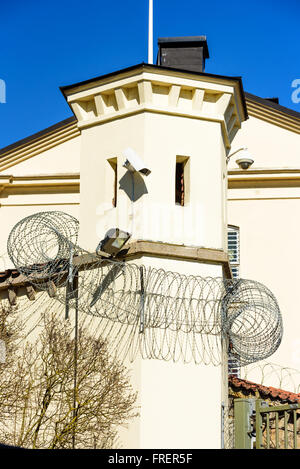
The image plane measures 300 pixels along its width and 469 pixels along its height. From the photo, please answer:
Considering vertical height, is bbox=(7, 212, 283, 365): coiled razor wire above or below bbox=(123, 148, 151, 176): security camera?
below

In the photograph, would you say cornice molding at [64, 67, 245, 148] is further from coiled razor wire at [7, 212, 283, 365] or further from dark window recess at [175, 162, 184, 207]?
coiled razor wire at [7, 212, 283, 365]

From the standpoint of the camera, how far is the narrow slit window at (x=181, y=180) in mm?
16531

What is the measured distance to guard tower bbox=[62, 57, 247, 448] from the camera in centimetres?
1505

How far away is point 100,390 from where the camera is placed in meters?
14.5

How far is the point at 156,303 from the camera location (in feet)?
49.3

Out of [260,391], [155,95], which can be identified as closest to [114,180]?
[155,95]

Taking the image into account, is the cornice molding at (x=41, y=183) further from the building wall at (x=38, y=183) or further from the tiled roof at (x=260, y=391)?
the tiled roof at (x=260, y=391)

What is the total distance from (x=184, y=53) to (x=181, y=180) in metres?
4.49

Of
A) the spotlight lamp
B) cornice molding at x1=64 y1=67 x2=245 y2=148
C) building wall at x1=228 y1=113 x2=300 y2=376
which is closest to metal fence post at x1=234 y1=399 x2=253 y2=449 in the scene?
the spotlight lamp

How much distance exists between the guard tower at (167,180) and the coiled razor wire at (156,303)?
27 cm

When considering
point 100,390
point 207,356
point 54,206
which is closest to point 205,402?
point 207,356

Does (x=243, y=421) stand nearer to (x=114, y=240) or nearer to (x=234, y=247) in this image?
→ (x=114, y=240)

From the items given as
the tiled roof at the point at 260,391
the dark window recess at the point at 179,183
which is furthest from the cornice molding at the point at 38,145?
the tiled roof at the point at 260,391

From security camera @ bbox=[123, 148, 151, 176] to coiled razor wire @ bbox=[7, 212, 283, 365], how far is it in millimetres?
1691
